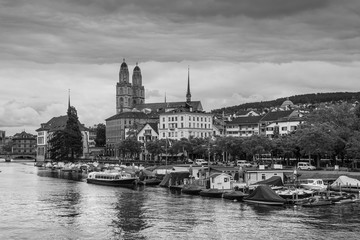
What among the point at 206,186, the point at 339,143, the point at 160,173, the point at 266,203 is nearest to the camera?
the point at 266,203

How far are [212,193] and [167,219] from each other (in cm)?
2283

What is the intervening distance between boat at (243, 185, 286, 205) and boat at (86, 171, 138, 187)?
133 feet

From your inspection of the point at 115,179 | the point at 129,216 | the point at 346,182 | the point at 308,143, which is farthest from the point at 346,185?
the point at 115,179

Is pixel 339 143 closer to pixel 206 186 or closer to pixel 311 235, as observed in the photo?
pixel 206 186

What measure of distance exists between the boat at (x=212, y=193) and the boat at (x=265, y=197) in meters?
8.28

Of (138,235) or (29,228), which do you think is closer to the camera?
(138,235)

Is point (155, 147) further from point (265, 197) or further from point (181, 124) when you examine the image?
point (265, 197)

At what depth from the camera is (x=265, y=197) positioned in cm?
6981

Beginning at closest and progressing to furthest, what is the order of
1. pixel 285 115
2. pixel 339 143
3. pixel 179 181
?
pixel 179 181, pixel 339 143, pixel 285 115

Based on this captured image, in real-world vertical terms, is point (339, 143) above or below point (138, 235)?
above

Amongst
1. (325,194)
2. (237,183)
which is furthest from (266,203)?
(237,183)

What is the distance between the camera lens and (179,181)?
99.5 m

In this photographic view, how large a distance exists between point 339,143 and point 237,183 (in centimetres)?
3088

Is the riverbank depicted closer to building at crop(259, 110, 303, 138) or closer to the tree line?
the tree line
